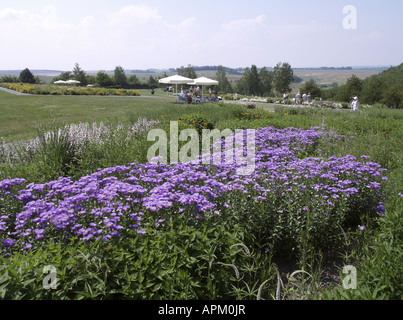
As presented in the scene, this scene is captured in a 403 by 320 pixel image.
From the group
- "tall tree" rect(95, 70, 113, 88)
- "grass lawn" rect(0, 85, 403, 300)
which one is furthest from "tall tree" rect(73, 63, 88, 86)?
"grass lawn" rect(0, 85, 403, 300)

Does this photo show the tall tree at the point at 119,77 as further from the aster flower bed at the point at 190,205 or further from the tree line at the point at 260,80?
the aster flower bed at the point at 190,205

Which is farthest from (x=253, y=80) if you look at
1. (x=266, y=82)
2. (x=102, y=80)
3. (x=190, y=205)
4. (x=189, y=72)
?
(x=190, y=205)

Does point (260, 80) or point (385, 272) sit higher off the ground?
point (260, 80)

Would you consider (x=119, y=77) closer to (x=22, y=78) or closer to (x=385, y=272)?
(x=22, y=78)

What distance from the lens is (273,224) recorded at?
330 centimetres

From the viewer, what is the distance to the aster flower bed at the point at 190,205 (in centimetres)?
260

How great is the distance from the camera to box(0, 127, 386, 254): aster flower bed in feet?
8.54

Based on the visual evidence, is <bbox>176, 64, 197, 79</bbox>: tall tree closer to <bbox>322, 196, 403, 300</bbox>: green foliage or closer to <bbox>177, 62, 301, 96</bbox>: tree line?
<bbox>177, 62, 301, 96</bbox>: tree line

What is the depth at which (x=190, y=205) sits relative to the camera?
2881mm

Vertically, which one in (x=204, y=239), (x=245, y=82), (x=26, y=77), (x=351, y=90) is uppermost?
(x=245, y=82)

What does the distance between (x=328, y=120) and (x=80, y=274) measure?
9731mm

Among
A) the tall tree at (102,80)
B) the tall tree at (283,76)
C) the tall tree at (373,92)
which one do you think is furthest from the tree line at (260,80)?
the tall tree at (102,80)

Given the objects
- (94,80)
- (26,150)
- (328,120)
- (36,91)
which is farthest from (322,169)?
(94,80)
